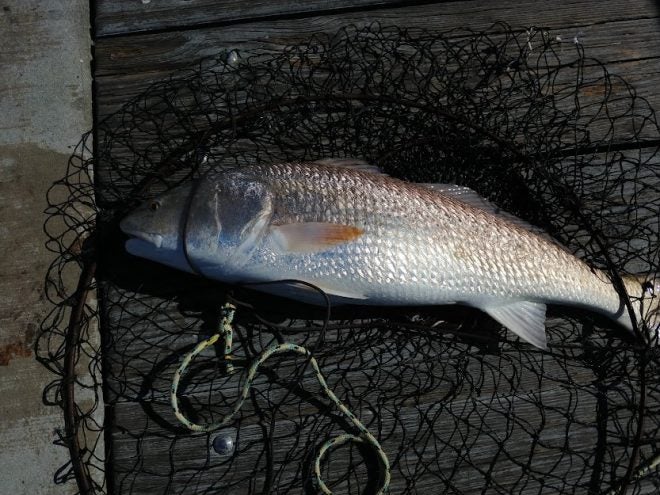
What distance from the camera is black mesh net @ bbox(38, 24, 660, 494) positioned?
2.65 metres

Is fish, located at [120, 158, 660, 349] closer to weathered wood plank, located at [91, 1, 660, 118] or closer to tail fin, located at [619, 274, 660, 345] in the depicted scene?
tail fin, located at [619, 274, 660, 345]

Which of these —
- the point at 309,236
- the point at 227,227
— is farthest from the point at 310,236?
the point at 227,227

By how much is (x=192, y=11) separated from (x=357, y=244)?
1818 mm

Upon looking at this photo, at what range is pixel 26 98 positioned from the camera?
299cm

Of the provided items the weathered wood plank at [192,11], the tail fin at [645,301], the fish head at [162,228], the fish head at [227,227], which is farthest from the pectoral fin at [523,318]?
the weathered wood plank at [192,11]

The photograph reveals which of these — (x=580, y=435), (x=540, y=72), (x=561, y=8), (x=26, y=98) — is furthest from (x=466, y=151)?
(x=26, y=98)

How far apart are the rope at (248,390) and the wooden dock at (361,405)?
88 millimetres

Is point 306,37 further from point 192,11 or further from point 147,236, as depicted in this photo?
point 147,236

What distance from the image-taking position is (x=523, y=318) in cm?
259

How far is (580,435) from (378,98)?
6.41 feet

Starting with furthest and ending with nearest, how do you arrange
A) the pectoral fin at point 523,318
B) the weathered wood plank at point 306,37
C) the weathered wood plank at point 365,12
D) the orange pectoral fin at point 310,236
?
the weathered wood plank at point 365,12 < the weathered wood plank at point 306,37 < the pectoral fin at point 523,318 < the orange pectoral fin at point 310,236

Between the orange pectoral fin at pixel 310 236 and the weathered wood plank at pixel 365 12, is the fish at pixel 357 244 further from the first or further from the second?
the weathered wood plank at pixel 365 12

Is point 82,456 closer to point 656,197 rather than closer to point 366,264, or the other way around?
point 366,264

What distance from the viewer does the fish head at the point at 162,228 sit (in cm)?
243
